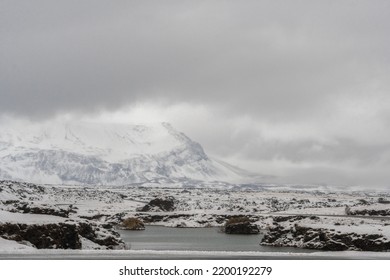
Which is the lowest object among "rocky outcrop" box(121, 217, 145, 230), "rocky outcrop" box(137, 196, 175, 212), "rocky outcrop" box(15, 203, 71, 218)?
"rocky outcrop" box(121, 217, 145, 230)

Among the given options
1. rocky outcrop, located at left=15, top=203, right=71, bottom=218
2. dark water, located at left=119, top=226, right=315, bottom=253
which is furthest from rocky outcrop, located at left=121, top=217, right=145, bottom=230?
rocky outcrop, located at left=15, top=203, right=71, bottom=218

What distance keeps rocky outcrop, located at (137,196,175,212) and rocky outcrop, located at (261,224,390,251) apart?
5310 centimetres

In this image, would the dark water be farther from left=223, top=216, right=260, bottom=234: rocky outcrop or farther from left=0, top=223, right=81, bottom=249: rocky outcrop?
left=0, top=223, right=81, bottom=249: rocky outcrop

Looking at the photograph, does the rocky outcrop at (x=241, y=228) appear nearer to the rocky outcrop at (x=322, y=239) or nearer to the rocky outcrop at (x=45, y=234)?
the rocky outcrop at (x=322, y=239)

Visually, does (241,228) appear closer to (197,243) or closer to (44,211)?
(197,243)

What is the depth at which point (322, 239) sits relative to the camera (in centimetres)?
5100

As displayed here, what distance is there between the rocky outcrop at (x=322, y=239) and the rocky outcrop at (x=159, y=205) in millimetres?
53095

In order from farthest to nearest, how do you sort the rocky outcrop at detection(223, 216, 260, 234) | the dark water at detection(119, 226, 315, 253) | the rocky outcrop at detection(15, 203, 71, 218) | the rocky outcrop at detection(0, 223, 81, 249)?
the rocky outcrop at detection(223, 216, 260, 234), the dark water at detection(119, 226, 315, 253), the rocky outcrop at detection(15, 203, 71, 218), the rocky outcrop at detection(0, 223, 81, 249)

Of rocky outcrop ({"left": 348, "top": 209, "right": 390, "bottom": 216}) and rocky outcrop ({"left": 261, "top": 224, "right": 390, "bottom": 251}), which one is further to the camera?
rocky outcrop ({"left": 348, "top": 209, "right": 390, "bottom": 216})

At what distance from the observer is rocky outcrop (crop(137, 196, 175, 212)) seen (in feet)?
368

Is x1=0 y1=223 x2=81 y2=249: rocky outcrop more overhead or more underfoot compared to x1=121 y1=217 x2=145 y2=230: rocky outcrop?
more overhead

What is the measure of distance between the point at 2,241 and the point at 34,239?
5261 mm

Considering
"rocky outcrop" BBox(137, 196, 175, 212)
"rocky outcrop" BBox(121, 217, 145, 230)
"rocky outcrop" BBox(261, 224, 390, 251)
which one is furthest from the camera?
"rocky outcrop" BBox(137, 196, 175, 212)
